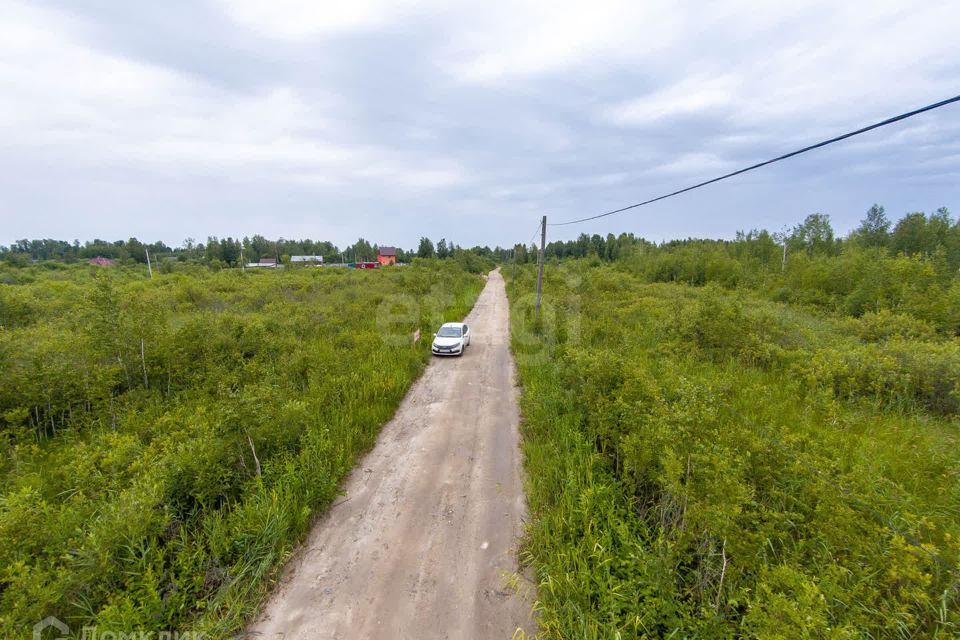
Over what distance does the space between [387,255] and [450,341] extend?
8968cm

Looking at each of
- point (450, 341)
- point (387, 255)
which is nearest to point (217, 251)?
point (387, 255)

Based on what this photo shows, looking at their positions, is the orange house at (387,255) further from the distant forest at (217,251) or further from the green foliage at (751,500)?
the green foliage at (751,500)

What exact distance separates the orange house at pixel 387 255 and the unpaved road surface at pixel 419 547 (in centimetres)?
8415

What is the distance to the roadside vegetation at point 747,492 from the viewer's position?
2.98m

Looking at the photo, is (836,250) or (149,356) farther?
(836,250)

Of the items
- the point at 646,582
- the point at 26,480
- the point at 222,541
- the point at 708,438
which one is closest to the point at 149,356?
the point at 26,480

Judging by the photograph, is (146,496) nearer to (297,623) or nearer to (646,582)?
(297,623)

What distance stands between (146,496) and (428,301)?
20.5 m

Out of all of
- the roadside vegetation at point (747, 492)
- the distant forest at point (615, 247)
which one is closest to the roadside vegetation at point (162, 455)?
the roadside vegetation at point (747, 492)

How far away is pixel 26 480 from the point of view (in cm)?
503

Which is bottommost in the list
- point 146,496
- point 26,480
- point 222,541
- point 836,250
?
point 222,541

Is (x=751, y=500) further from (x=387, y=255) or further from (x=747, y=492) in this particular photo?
(x=387, y=255)

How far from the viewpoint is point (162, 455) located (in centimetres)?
526

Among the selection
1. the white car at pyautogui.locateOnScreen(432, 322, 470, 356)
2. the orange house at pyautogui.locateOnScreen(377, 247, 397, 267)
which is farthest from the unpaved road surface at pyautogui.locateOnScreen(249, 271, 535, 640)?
the orange house at pyautogui.locateOnScreen(377, 247, 397, 267)
